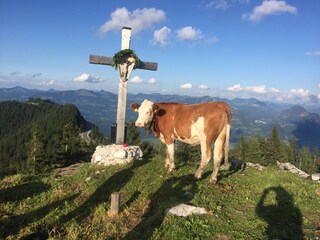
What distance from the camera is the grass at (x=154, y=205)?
26.8 ft

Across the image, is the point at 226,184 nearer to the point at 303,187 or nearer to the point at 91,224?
the point at 303,187

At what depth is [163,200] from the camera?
10250 mm

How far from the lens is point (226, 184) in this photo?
484 inches

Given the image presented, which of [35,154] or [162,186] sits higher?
[162,186]

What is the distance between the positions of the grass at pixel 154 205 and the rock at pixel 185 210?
22cm

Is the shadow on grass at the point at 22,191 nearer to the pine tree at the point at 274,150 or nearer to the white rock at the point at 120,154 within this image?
the white rock at the point at 120,154

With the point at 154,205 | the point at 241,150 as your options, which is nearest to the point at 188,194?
the point at 154,205

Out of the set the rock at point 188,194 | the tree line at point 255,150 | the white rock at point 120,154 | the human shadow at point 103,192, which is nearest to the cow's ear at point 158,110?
the human shadow at point 103,192

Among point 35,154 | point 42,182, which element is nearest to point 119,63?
point 42,182

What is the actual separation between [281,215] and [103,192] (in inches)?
247

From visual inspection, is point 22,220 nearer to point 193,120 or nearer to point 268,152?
point 193,120

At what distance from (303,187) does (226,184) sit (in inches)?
125

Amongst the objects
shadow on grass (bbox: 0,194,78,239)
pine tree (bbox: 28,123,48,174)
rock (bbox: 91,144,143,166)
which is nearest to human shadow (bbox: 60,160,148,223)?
rock (bbox: 91,144,143,166)

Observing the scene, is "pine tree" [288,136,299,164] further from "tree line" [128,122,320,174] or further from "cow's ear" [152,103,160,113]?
"cow's ear" [152,103,160,113]
